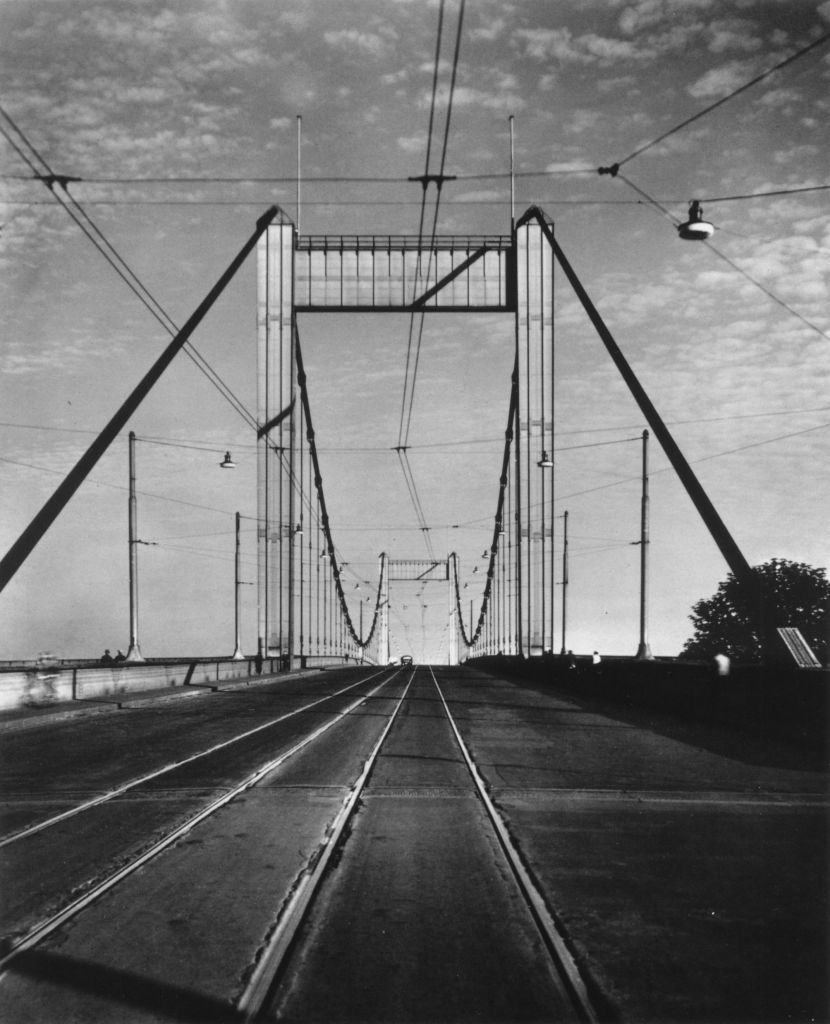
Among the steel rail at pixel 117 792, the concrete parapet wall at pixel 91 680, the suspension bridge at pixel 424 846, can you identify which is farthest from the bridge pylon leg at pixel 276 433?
the steel rail at pixel 117 792

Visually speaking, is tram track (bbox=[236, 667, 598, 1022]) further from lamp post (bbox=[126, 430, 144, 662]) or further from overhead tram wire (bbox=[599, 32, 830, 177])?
lamp post (bbox=[126, 430, 144, 662])

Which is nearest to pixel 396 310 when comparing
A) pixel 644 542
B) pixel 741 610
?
pixel 644 542

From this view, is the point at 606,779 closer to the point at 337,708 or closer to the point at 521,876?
the point at 521,876

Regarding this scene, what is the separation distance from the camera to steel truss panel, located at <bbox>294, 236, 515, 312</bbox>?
48.4 m

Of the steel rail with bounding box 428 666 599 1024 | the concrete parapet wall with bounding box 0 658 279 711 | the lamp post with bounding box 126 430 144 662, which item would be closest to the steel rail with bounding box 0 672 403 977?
the steel rail with bounding box 428 666 599 1024

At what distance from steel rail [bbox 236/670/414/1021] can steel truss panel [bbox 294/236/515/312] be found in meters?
41.1

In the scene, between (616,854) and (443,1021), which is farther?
(616,854)

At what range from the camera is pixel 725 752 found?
1367cm

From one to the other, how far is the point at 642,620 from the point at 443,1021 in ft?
117

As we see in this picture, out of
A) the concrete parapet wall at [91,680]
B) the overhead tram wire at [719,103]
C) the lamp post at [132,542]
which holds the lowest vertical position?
the concrete parapet wall at [91,680]

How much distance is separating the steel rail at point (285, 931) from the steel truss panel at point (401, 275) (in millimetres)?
41092

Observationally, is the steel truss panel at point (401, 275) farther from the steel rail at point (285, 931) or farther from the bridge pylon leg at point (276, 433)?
the steel rail at point (285, 931)

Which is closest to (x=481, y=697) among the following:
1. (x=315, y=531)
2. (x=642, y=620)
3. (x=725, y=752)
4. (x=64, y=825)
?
(x=642, y=620)

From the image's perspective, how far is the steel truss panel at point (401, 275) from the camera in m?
48.4
